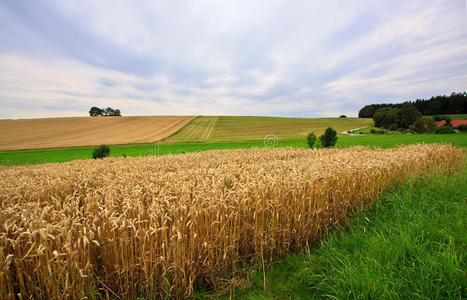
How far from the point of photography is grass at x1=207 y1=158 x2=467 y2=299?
211 centimetres

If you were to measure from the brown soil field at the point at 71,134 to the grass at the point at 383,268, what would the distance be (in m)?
38.3

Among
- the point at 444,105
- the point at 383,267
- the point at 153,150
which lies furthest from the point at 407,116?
the point at 383,267

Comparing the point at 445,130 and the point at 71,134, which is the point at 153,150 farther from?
the point at 445,130

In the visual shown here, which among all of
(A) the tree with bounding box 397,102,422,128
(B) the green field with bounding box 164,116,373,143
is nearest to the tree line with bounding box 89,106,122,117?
(B) the green field with bounding box 164,116,373,143

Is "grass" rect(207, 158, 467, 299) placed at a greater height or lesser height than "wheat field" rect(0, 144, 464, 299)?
lesser

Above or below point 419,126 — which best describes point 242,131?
above

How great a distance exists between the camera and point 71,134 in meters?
45.2

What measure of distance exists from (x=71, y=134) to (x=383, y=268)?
5684cm

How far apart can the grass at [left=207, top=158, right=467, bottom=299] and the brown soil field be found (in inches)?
1507

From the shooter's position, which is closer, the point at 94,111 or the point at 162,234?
the point at 162,234

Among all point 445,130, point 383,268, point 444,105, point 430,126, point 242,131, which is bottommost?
point 383,268

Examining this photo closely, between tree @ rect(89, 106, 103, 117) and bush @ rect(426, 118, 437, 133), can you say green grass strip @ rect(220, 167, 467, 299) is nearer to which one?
bush @ rect(426, 118, 437, 133)

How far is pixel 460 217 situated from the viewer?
→ 10.9ft

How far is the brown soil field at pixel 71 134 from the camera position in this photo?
3591 centimetres
